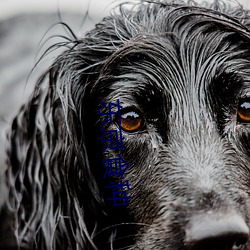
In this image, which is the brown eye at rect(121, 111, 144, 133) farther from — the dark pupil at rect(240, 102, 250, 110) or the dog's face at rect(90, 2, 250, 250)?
the dark pupil at rect(240, 102, 250, 110)

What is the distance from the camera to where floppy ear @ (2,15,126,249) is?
2660 millimetres

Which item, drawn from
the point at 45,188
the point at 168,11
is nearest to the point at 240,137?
the point at 168,11

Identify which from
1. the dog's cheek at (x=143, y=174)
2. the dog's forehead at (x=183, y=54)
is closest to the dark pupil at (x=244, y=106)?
the dog's forehead at (x=183, y=54)

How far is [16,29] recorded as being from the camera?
11.7ft

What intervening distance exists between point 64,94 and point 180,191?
56 centimetres

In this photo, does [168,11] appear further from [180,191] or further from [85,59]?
[180,191]

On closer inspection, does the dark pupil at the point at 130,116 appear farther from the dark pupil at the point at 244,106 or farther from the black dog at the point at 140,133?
the dark pupil at the point at 244,106

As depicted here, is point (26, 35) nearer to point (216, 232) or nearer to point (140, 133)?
point (140, 133)

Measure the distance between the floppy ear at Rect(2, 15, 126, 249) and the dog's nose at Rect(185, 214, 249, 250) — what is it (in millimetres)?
560

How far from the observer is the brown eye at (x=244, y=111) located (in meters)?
2.51

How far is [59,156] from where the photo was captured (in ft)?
8.93

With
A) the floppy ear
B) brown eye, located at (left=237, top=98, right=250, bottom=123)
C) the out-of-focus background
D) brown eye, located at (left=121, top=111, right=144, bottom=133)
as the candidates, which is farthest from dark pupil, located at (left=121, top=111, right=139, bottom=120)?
the out-of-focus background

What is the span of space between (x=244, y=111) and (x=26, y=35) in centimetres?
135

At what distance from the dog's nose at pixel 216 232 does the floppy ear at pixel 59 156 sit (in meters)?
0.56
